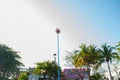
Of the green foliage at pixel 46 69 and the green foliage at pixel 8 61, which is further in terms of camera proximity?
the green foliage at pixel 8 61

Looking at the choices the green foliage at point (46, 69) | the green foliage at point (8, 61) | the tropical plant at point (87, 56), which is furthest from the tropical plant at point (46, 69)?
the green foliage at point (8, 61)

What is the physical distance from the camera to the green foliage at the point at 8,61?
6569 cm

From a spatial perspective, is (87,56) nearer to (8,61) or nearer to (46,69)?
(46,69)

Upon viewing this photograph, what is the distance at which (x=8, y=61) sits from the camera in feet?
216

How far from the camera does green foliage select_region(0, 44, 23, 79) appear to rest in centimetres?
6569

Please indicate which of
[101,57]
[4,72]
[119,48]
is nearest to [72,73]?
[101,57]

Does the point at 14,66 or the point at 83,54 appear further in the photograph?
the point at 14,66

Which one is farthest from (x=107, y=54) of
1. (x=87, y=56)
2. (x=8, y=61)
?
(x=8, y=61)

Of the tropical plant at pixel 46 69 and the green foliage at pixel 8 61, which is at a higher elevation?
the green foliage at pixel 8 61

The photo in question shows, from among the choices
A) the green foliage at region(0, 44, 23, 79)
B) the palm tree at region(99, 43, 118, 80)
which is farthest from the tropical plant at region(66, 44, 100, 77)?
the green foliage at region(0, 44, 23, 79)

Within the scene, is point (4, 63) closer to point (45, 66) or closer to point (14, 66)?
point (14, 66)

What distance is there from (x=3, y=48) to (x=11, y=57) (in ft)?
11.9

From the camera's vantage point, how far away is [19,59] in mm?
72562

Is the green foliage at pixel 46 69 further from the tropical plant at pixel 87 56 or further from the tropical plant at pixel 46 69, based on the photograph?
the tropical plant at pixel 87 56
